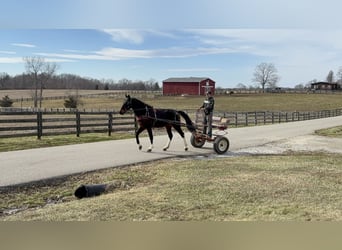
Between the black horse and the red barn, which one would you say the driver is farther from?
the black horse

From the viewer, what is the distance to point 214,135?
949 centimetres

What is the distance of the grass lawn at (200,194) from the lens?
3.39m

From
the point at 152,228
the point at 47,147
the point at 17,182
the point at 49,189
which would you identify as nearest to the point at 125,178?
the point at 49,189

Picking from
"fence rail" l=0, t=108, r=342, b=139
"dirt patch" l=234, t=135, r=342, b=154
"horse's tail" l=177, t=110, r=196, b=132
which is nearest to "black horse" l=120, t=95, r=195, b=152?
"horse's tail" l=177, t=110, r=196, b=132

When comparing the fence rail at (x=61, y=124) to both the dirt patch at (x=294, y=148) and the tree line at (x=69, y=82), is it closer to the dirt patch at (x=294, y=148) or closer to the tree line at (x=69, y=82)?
the tree line at (x=69, y=82)

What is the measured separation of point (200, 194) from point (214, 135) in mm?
5096

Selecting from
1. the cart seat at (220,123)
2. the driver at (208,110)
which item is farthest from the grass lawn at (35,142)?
the cart seat at (220,123)

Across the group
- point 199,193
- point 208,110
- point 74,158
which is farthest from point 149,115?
point 199,193

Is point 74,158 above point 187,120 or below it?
below

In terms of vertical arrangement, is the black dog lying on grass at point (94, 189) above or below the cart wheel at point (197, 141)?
below

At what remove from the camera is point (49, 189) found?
559 centimetres

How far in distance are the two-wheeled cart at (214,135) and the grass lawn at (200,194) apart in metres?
1.18

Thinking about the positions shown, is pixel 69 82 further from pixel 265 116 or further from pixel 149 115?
pixel 265 116

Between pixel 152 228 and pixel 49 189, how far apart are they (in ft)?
16.5
